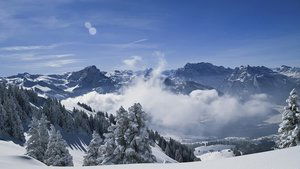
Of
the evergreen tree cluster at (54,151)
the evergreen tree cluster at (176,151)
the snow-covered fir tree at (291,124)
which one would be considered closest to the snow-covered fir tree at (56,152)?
the evergreen tree cluster at (54,151)

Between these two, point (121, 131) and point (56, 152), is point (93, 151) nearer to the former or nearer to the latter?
point (56, 152)

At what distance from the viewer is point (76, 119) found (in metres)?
128

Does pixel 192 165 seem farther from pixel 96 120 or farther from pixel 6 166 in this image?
pixel 96 120

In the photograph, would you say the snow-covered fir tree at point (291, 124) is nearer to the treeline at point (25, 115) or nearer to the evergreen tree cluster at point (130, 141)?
the evergreen tree cluster at point (130, 141)

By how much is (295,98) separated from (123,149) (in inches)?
744

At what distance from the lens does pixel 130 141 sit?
32.1 meters

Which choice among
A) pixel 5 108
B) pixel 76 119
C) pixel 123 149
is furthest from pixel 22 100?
pixel 123 149

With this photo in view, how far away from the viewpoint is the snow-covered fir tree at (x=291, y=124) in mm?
35438

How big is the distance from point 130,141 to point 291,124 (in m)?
17.9

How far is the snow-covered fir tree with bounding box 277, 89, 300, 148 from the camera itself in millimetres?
35438

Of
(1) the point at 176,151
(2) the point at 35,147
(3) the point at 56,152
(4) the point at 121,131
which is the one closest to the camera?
(4) the point at 121,131

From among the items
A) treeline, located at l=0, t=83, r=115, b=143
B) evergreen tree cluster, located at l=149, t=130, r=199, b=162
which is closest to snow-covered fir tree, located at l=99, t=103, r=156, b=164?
treeline, located at l=0, t=83, r=115, b=143

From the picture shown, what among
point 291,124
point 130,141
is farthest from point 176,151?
point 130,141

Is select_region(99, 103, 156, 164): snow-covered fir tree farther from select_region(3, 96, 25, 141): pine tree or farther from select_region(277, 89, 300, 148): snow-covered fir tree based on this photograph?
select_region(3, 96, 25, 141): pine tree
